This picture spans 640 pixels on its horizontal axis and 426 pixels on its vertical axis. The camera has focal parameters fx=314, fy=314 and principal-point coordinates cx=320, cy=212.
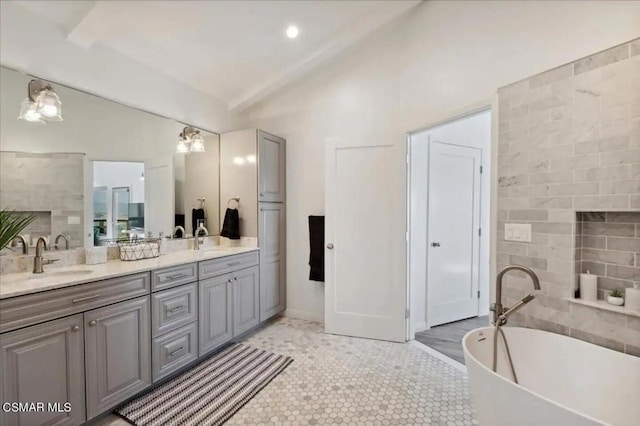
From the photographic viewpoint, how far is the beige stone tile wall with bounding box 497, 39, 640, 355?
1.56m

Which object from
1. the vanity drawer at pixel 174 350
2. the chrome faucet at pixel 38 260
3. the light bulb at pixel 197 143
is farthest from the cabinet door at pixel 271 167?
the chrome faucet at pixel 38 260

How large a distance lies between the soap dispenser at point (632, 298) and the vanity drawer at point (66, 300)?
278 centimetres

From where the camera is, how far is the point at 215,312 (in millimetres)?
2729

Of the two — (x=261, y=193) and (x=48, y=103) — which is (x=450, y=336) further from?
(x=48, y=103)

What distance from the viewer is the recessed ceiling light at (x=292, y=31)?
272 centimetres

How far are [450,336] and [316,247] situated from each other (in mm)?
1673

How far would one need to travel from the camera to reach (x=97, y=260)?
2.31 metres

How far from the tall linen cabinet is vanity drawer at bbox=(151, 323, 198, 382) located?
0.95 meters

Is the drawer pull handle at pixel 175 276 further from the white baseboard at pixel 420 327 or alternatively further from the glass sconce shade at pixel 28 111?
the white baseboard at pixel 420 327

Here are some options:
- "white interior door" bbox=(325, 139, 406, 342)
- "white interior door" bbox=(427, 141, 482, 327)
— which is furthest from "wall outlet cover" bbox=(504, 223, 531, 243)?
"white interior door" bbox=(427, 141, 482, 327)

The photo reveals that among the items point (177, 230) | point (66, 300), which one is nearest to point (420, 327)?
point (177, 230)

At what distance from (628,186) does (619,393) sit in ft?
3.25

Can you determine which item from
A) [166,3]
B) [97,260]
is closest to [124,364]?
[97,260]

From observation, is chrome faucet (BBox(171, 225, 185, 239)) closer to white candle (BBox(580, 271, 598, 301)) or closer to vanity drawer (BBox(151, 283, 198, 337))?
vanity drawer (BBox(151, 283, 198, 337))
